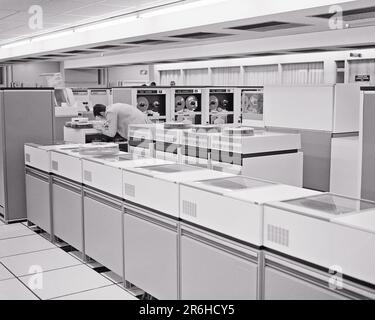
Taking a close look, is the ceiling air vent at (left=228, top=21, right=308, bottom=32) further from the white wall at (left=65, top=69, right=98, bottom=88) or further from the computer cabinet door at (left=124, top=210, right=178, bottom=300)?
the white wall at (left=65, top=69, right=98, bottom=88)

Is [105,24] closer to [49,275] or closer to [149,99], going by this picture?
[149,99]

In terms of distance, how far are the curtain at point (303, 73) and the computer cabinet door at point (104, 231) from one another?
7.87 m

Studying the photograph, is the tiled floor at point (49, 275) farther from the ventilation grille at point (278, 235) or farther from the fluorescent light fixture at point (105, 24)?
the fluorescent light fixture at point (105, 24)

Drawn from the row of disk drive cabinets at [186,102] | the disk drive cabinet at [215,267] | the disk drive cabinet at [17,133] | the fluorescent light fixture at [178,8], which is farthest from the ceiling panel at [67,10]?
the disk drive cabinet at [215,267]

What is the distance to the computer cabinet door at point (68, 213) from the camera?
14.8 feet

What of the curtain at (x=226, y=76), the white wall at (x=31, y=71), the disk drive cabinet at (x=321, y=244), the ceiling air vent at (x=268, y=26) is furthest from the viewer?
the white wall at (x=31, y=71)

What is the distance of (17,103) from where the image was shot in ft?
19.3

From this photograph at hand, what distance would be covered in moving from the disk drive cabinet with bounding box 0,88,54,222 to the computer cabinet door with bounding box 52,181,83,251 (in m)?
1.10

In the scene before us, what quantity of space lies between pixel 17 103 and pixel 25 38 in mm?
8241

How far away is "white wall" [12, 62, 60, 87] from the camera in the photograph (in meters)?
18.6

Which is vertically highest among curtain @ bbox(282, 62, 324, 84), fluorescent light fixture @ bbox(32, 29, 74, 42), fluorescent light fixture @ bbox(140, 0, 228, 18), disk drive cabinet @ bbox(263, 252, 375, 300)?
fluorescent light fixture @ bbox(32, 29, 74, 42)

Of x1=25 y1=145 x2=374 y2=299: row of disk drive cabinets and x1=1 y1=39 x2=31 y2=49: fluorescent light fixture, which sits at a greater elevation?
x1=1 y1=39 x2=31 y2=49: fluorescent light fixture

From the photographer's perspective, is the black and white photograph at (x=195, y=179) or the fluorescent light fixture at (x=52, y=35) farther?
the fluorescent light fixture at (x=52, y=35)

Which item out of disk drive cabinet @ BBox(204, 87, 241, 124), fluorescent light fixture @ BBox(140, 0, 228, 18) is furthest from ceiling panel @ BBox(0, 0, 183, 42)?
disk drive cabinet @ BBox(204, 87, 241, 124)
